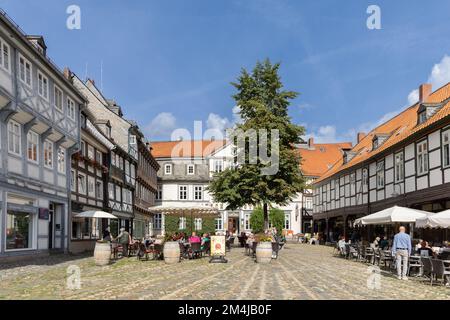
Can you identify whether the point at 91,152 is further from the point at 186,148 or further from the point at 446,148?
the point at 186,148

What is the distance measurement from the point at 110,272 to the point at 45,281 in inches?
134

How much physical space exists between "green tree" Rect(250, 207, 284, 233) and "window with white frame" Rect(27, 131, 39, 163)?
39.6 meters

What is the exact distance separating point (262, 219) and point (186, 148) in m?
15.8

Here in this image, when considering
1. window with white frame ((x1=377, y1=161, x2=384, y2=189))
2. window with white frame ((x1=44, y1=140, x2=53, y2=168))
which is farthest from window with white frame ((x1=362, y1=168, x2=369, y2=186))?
window with white frame ((x1=44, y1=140, x2=53, y2=168))

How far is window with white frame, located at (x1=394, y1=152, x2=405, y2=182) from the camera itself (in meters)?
30.2

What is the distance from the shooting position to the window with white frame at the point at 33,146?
939 inches

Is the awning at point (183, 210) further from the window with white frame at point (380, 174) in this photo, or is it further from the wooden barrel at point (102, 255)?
the window with white frame at point (380, 174)

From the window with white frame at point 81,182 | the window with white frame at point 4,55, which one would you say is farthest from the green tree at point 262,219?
the window with white frame at point 4,55

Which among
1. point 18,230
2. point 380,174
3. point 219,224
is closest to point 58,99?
point 18,230

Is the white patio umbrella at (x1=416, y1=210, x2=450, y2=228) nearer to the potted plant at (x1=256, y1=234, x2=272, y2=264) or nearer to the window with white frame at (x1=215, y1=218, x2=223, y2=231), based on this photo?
the potted plant at (x1=256, y1=234, x2=272, y2=264)

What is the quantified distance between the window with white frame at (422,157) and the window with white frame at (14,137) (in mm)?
17820

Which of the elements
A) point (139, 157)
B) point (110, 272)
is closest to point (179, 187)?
point (139, 157)
